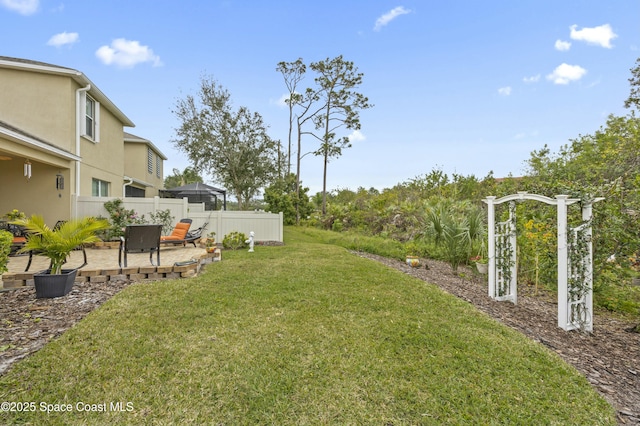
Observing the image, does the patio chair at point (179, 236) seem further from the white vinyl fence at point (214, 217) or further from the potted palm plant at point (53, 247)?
the potted palm plant at point (53, 247)

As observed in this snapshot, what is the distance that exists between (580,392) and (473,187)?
14.1m

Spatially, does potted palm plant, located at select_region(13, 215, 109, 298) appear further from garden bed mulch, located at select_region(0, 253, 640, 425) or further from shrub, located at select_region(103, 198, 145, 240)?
shrub, located at select_region(103, 198, 145, 240)

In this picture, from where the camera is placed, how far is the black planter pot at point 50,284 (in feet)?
13.7

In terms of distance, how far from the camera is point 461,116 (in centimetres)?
1403

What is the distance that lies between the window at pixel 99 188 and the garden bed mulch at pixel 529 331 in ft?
22.9

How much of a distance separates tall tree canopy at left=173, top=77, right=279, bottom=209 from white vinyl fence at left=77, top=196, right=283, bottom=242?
9.22 metres

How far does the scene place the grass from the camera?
7.23ft

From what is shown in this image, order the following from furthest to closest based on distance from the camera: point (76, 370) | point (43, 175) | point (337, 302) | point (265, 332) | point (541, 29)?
point (541, 29) → point (43, 175) → point (337, 302) → point (265, 332) → point (76, 370)

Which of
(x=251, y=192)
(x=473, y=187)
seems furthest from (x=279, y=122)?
(x=473, y=187)

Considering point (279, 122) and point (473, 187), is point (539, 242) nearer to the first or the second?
point (473, 187)

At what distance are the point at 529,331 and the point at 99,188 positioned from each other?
1304 centimetres

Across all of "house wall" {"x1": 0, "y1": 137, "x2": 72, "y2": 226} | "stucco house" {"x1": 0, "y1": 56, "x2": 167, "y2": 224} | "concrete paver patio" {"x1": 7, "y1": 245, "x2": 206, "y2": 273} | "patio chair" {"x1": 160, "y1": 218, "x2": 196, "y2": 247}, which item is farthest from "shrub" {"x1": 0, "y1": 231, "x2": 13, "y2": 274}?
"house wall" {"x1": 0, "y1": 137, "x2": 72, "y2": 226}

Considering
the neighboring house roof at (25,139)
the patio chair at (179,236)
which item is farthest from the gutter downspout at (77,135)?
the patio chair at (179,236)

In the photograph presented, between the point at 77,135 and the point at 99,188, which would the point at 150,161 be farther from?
the point at 77,135
